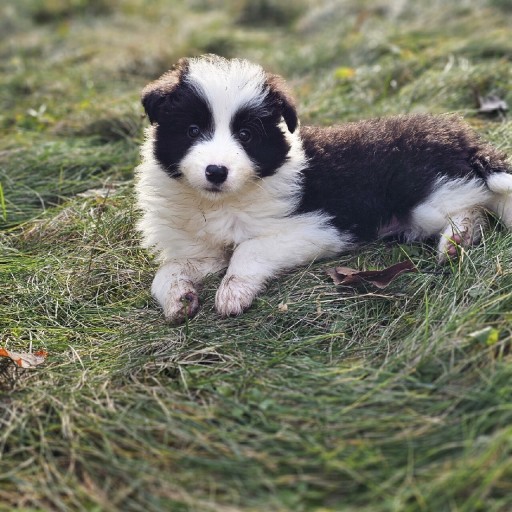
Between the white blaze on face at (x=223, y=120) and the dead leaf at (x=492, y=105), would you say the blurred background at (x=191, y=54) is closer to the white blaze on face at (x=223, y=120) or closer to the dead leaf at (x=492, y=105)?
the dead leaf at (x=492, y=105)

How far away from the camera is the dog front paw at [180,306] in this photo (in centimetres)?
386

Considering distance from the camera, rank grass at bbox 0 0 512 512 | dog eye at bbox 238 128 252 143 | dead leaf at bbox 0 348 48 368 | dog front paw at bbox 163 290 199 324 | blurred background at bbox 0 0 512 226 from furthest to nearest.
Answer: blurred background at bbox 0 0 512 226
dog eye at bbox 238 128 252 143
dog front paw at bbox 163 290 199 324
dead leaf at bbox 0 348 48 368
grass at bbox 0 0 512 512

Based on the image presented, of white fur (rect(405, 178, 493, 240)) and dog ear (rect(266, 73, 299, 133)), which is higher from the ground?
dog ear (rect(266, 73, 299, 133))

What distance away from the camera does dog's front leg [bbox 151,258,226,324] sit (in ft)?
12.8

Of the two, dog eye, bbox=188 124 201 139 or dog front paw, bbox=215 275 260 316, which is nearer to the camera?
dog front paw, bbox=215 275 260 316

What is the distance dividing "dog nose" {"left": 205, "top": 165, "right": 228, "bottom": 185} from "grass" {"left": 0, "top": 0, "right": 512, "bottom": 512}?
682 mm

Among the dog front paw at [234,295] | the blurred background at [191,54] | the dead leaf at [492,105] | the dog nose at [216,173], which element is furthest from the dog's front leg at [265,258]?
the dead leaf at [492,105]

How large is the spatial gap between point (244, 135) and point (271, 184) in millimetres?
338

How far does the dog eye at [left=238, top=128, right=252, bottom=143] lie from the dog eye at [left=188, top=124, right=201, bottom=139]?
22cm

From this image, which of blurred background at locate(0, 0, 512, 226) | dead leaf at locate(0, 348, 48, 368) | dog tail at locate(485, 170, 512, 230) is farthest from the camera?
blurred background at locate(0, 0, 512, 226)

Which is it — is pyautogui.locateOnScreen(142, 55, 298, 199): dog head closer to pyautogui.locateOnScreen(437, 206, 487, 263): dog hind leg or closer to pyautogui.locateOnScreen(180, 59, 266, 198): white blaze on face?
pyautogui.locateOnScreen(180, 59, 266, 198): white blaze on face

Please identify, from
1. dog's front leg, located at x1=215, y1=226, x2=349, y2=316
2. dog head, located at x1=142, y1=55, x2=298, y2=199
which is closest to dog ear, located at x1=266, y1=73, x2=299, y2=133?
dog head, located at x1=142, y1=55, x2=298, y2=199

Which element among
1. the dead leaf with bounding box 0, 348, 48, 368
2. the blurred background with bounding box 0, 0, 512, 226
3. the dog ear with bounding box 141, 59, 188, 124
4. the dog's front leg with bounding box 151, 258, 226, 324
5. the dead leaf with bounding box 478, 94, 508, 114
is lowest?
the blurred background with bounding box 0, 0, 512, 226

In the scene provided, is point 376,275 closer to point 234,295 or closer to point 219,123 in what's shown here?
point 234,295
